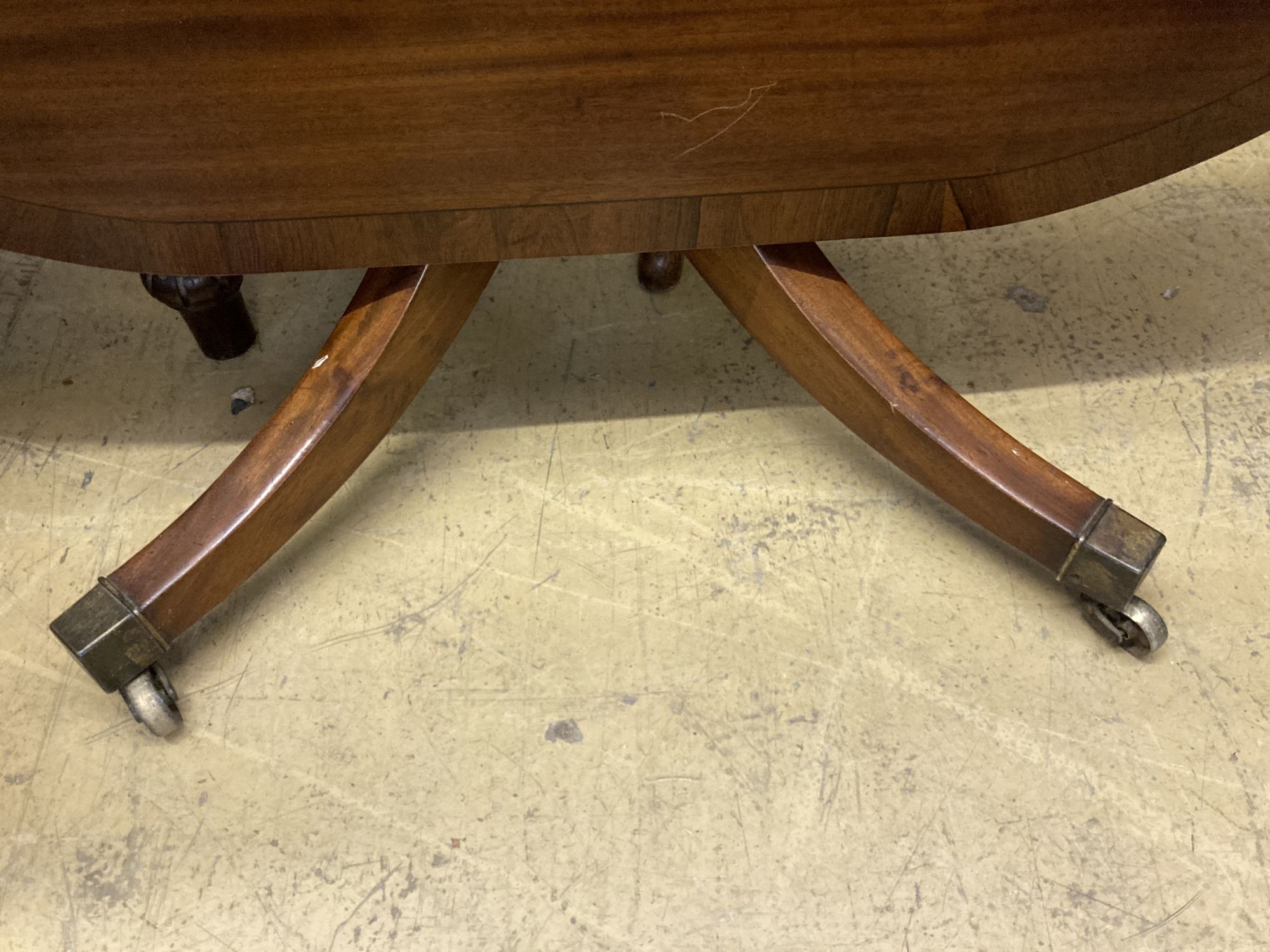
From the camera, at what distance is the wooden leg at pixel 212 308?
1323 mm

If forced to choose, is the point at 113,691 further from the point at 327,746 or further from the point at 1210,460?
the point at 1210,460

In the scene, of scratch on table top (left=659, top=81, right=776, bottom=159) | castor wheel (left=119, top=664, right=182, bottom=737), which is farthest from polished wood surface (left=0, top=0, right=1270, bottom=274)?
castor wheel (left=119, top=664, right=182, bottom=737)

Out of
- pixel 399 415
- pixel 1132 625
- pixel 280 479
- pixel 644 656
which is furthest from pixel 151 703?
pixel 1132 625

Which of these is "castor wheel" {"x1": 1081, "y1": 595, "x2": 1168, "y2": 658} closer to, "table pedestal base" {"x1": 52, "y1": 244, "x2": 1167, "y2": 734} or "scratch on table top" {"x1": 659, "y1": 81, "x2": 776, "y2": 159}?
"table pedestal base" {"x1": 52, "y1": 244, "x2": 1167, "y2": 734}

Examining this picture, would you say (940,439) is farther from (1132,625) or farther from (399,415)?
(399,415)

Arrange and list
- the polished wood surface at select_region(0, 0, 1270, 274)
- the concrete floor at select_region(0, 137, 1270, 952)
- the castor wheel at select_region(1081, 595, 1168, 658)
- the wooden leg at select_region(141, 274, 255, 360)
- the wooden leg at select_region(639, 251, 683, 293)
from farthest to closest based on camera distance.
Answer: the wooden leg at select_region(639, 251, 683, 293) → the wooden leg at select_region(141, 274, 255, 360) → the castor wheel at select_region(1081, 595, 1168, 658) → the concrete floor at select_region(0, 137, 1270, 952) → the polished wood surface at select_region(0, 0, 1270, 274)

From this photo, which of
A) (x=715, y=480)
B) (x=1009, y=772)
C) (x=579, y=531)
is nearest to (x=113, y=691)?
(x=579, y=531)

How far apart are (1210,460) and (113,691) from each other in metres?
1.27

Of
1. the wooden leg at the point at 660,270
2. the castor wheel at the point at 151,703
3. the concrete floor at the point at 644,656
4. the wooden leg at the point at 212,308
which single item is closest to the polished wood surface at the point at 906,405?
the concrete floor at the point at 644,656

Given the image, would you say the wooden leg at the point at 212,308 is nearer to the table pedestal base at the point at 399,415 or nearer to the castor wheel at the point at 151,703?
the table pedestal base at the point at 399,415

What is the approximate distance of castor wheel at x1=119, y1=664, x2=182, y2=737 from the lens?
1.10 metres

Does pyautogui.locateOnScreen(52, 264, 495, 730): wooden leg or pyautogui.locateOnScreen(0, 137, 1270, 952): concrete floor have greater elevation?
pyautogui.locateOnScreen(52, 264, 495, 730): wooden leg

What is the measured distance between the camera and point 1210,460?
4.52 ft

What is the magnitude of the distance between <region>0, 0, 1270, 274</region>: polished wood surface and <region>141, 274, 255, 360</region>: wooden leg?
30cm
